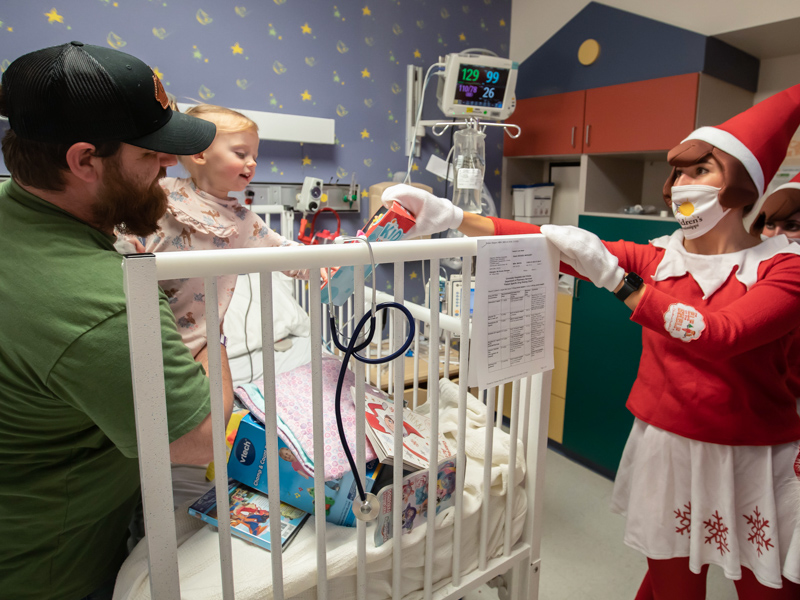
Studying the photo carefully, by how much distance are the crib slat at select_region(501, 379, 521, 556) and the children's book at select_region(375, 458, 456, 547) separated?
13 centimetres

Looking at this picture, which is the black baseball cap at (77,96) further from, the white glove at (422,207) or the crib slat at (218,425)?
the white glove at (422,207)

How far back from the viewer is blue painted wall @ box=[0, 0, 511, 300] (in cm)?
201

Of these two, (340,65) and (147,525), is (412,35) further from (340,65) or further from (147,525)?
(147,525)

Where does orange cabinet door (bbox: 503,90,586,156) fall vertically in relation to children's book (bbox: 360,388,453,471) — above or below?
above

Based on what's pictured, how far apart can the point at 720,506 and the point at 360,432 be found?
3.04 ft

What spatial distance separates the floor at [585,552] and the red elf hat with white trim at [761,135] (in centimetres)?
148

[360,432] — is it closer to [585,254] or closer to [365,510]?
[365,510]

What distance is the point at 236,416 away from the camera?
110cm

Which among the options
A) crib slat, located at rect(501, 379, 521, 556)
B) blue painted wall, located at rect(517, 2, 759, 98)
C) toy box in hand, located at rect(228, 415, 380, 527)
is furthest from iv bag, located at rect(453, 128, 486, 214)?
toy box in hand, located at rect(228, 415, 380, 527)

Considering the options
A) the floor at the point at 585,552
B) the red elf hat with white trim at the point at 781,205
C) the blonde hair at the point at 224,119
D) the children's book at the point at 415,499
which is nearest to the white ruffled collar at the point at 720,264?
the red elf hat with white trim at the point at 781,205

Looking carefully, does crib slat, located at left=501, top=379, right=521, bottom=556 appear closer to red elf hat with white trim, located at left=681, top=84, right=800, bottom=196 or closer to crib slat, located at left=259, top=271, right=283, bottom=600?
crib slat, located at left=259, top=271, right=283, bottom=600

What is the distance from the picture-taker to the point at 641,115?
238 centimetres

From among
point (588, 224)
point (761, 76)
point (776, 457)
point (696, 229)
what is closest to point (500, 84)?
point (588, 224)

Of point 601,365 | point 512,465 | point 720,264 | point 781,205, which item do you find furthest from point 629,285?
point 601,365
